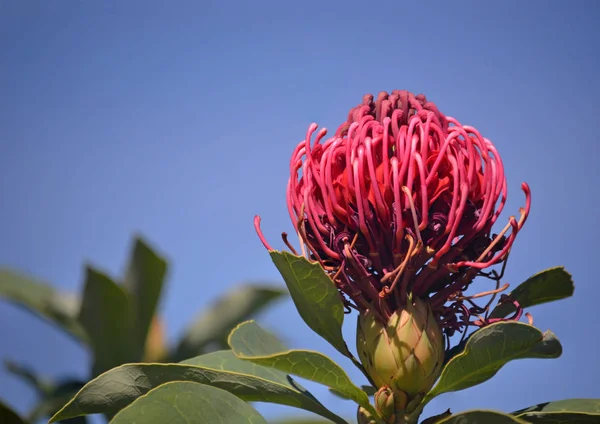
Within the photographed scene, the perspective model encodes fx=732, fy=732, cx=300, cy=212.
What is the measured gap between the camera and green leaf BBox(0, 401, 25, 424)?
4.64 metres

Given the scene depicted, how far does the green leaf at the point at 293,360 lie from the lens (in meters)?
1.98

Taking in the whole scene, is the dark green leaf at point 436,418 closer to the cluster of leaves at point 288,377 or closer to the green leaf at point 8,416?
the cluster of leaves at point 288,377

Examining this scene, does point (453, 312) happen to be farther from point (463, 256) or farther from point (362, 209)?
point (362, 209)

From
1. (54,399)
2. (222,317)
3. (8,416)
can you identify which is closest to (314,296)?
(8,416)

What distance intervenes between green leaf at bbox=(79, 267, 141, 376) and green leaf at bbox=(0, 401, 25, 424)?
2.93 metres

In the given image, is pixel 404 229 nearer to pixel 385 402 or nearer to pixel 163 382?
pixel 385 402

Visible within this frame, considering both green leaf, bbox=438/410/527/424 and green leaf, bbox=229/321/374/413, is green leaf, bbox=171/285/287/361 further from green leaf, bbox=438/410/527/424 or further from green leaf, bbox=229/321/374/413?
green leaf, bbox=438/410/527/424

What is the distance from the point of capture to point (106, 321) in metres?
8.08

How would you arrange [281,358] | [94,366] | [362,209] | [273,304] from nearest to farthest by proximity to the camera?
[281,358] → [362,209] → [94,366] → [273,304]

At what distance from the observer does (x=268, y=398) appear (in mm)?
2254

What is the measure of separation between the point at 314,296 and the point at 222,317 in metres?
7.78

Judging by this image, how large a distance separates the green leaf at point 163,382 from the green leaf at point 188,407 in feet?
0.41

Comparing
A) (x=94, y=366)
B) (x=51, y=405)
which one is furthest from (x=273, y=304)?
(x=51, y=405)

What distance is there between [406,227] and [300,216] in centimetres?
33
